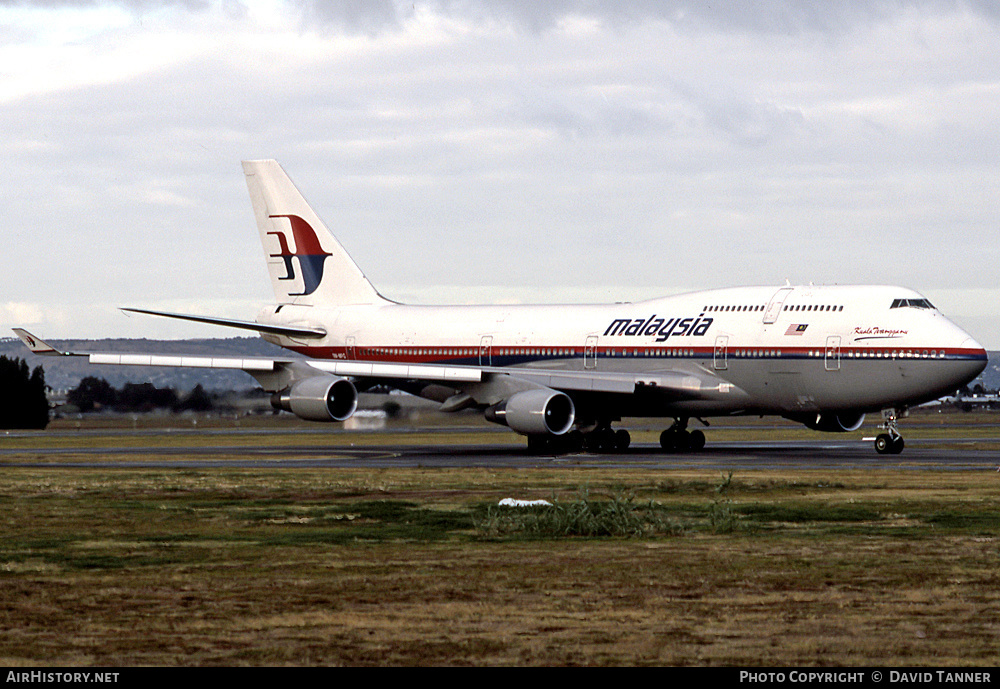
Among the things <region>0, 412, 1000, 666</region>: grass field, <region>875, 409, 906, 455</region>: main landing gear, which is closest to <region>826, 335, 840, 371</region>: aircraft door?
<region>875, 409, 906, 455</region>: main landing gear

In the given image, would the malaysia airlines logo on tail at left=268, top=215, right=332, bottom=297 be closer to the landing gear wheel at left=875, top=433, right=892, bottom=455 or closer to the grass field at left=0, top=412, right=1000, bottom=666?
the landing gear wheel at left=875, top=433, right=892, bottom=455

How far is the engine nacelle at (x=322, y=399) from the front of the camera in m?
46.8

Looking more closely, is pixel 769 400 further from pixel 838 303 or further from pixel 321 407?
pixel 321 407

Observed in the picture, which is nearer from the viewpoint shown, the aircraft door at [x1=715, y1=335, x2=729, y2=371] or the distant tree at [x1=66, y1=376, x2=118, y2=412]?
the aircraft door at [x1=715, y1=335, x2=729, y2=371]

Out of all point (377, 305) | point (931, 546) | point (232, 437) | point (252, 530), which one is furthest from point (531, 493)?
point (232, 437)

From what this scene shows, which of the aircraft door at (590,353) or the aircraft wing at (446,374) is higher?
the aircraft door at (590,353)

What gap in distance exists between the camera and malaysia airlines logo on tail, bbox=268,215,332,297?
58.9 metres

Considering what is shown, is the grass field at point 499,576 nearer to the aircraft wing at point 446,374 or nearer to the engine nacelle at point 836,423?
the aircraft wing at point 446,374

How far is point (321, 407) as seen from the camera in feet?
153

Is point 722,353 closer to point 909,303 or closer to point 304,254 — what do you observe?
point 909,303

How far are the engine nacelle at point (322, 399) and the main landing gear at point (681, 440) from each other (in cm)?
1123

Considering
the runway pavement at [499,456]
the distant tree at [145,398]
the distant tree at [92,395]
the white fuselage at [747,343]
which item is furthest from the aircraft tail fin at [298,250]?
the distant tree at [92,395]

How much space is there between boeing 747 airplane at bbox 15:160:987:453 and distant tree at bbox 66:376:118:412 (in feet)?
50.5

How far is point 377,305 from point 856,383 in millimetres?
21959
